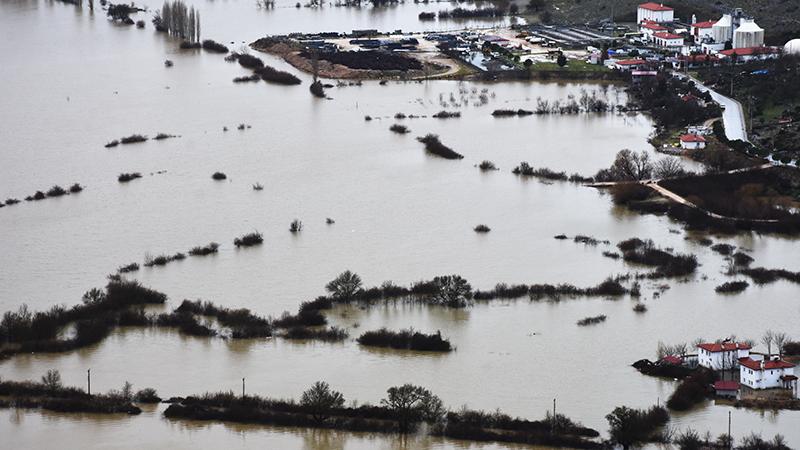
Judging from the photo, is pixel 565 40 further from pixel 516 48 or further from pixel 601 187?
pixel 601 187

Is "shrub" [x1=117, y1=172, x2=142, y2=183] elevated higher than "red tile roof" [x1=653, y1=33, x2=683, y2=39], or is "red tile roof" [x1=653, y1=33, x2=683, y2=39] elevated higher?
"red tile roof" [x1=653, y1=33, x2=683, y2=39]

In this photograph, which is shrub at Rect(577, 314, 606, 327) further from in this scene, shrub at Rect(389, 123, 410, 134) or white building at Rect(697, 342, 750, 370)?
shrub at Rect(389, 123, 410, 134)

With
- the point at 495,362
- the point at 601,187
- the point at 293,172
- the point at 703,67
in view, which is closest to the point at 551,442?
the point at 495,362

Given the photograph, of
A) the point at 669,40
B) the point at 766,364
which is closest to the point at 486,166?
the point at 766,364

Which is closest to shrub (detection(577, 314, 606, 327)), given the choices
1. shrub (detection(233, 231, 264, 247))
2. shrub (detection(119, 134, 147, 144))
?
shrub (detection(233, 231, 264, 247))

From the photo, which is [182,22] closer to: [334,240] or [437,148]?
[437,148]

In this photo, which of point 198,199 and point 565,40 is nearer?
point 198,199
